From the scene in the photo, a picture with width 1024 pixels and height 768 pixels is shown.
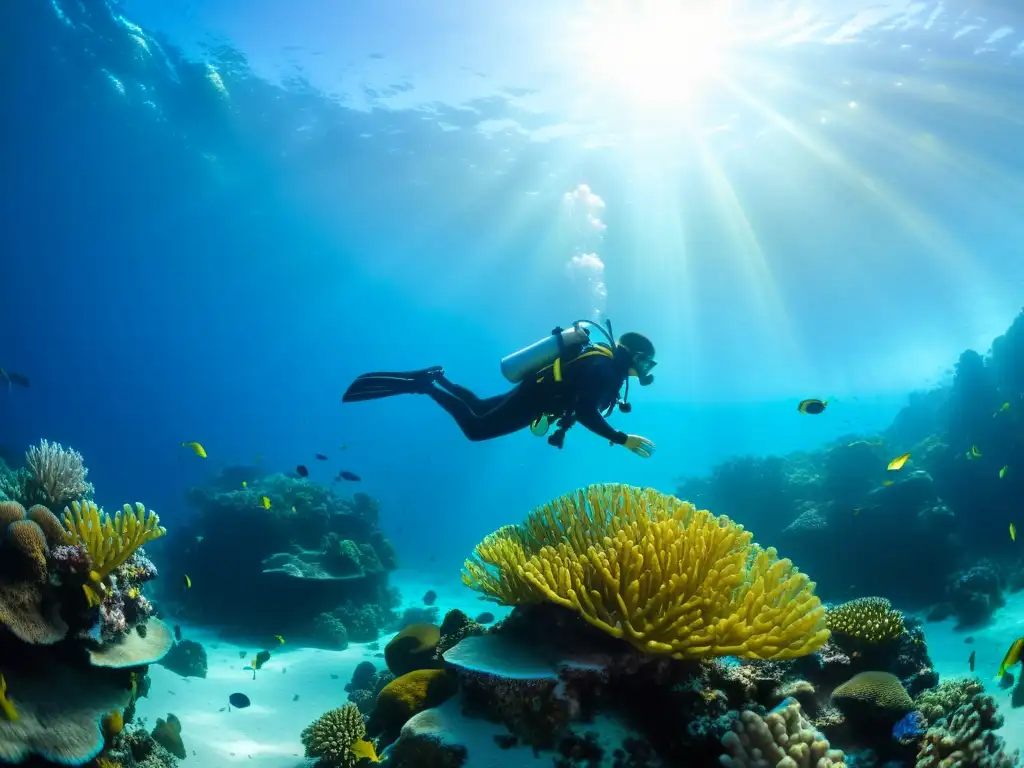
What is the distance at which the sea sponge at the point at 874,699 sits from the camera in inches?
142

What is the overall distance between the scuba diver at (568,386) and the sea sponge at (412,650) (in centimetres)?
265

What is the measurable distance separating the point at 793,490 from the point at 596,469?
100599mm

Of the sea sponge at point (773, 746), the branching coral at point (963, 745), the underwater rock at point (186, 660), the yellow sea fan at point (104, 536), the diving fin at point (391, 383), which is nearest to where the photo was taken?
the sea sponge at point (773, 746)

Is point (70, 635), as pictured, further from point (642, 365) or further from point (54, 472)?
point (642, 365)

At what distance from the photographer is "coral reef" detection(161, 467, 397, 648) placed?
13.5m

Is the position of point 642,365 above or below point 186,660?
above

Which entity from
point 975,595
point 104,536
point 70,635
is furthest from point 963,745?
point 975,595

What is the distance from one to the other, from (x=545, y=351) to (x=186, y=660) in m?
9.49

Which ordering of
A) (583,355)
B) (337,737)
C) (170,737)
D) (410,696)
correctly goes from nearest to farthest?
(410,696) → (337,737) → (170,737) → (583,355)

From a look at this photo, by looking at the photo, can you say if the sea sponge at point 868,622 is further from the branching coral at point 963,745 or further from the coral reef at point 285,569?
the coral reef at point 285,569

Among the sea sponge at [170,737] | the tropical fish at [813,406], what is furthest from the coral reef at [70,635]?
the tropical fish at [813,406]

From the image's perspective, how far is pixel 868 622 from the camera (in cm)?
454

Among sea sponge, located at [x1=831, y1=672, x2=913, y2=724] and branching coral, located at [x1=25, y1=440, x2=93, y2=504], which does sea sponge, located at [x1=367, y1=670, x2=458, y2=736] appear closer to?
sea sponge, located at [x1=831, y1=672, x2=913, y2=724]

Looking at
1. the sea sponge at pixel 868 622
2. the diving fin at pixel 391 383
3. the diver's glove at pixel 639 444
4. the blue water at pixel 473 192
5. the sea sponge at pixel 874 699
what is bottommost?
the sea sponge at pixel 874 699
